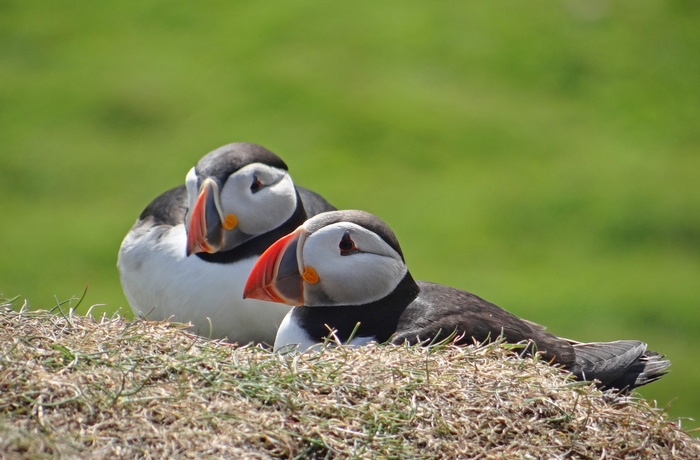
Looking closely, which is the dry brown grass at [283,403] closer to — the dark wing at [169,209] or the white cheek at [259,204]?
the white cheek at [259,204]

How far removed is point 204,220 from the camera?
21.1 feet

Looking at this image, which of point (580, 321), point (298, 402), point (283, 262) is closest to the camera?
point (298, 402)

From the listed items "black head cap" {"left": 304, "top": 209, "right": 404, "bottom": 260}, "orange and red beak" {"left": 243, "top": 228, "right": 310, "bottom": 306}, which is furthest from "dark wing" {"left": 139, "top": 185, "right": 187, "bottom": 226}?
"black head cap" {"left": 304, "top": 209, "right": 404, "bottom": 260}

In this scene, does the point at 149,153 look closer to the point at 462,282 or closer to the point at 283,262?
the point at 462,282

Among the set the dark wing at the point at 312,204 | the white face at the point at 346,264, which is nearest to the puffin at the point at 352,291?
the white face at the point at 346,264

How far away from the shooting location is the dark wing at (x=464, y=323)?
17.8 ft

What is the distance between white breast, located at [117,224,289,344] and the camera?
657 centimetres

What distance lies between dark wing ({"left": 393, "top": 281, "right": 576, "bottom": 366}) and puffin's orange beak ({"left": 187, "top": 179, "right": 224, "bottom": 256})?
1409 millimetres

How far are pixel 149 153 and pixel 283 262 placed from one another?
12614 mm

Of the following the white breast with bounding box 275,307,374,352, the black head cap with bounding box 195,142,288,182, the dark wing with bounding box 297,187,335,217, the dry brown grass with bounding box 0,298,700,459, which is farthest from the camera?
the dark wing with bounding box 297,187,335,217

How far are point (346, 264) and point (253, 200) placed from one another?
1.26m

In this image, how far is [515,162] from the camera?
17688mm

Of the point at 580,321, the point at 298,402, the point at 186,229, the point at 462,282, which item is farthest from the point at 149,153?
the point at 298,402

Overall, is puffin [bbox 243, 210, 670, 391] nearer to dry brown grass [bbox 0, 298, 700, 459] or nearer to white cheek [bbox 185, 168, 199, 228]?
dry brown grass [bbox 0, 298, 700, 459]
